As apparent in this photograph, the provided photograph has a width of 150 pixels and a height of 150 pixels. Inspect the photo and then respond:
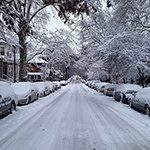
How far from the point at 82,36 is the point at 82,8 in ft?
80.7

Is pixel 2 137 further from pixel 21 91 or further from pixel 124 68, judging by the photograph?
pixel 124 68

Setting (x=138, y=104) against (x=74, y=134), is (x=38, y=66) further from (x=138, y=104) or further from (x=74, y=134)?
(x=74, y=134)

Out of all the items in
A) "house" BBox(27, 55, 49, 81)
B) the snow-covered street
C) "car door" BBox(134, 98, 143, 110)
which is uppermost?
"house" BBox(27, 55, 49, 81)

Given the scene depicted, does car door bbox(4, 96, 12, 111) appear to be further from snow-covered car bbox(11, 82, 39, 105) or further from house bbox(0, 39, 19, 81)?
house bbox(0, 39, 19, 81)

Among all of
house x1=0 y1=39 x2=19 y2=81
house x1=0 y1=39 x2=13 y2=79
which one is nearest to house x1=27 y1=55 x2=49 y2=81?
house x1=0 y1=39 x2=19 y2=81

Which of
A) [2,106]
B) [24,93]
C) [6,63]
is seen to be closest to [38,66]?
[6,63]

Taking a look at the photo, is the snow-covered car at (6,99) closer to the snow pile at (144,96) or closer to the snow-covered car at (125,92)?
the snow pile at (144,96)

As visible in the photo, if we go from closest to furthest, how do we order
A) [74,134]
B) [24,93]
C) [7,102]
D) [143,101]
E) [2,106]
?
[74,134], [2,106], [7,102], [143,101], [24,93]

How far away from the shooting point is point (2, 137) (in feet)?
30.7

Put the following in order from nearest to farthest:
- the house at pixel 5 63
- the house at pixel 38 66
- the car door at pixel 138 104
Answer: the car door at pixel 138 104
the house at pixel 38 66
the house at pixel 5 63

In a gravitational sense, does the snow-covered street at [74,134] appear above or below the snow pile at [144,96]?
below

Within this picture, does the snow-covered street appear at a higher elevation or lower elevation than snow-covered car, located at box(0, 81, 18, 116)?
lower

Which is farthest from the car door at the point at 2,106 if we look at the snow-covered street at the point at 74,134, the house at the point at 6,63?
the house at the point at 6,63

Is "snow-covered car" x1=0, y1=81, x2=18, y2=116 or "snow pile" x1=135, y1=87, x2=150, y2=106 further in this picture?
"snow pile" x1=135, y1=87, x2=150, y2=106
